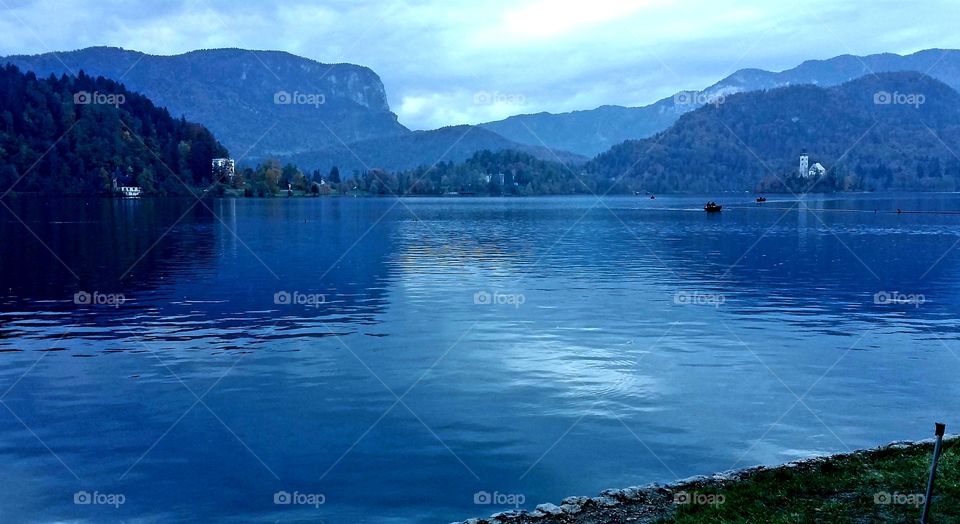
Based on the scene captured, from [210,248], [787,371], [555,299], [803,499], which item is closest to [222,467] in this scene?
[803,499]

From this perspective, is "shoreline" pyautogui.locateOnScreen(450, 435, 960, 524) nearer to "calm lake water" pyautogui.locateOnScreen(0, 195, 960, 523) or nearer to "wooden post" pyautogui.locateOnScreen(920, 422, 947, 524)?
"calm lake water" pyautogui.locateOnScreen(0, 195, 960, 523)

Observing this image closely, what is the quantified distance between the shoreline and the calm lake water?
8.82 feet

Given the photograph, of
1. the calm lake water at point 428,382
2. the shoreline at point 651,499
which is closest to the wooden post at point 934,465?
the shoreline at point 651,499

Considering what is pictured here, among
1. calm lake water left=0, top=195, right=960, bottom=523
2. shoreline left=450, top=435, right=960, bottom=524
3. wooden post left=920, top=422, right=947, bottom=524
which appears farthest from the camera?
calm lake water left=0, top=195, right=960, bottom=523

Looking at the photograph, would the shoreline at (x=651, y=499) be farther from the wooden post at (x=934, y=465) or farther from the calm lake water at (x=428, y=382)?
the wooden post at (x=934, y=465)

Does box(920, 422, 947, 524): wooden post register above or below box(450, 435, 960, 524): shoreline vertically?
above

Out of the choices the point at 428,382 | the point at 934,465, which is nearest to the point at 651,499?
the point at 934,465

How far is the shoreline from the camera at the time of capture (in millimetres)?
19156

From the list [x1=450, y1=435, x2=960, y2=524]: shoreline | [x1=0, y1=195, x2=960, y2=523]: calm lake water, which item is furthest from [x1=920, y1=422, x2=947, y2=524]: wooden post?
[x1=0, y1=195, x2=960, y2=523]: calm lake water

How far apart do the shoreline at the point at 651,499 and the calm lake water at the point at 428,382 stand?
8.82 ft

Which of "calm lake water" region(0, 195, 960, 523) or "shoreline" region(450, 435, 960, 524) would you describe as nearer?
"shoreline" region(450, 435, 960, 524)

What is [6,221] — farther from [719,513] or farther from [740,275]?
[719,513]

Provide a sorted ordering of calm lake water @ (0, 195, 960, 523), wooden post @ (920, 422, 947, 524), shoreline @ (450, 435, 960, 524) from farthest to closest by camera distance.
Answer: calm lake water @ (0, 195, 960, 523) < shoreline @ (450, 435, 960, 524) < wooden post @ (920, 422, 947, 524)

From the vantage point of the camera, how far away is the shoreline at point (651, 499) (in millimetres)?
19156
